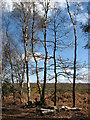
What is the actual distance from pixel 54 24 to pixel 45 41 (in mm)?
918

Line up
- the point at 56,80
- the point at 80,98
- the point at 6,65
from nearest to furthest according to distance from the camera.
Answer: the point at 56,80
the point at 80,98
the point at 6,65

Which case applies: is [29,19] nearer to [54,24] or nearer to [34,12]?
[34,12]

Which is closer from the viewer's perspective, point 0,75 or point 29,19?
point 29,19

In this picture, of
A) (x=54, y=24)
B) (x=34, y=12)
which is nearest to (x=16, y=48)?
(x=34, y=12)

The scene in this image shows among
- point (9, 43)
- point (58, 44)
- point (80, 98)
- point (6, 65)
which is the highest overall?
point (9, 43)

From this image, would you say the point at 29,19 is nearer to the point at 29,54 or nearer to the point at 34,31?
the point at 34,31

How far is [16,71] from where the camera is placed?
9047 millimetres

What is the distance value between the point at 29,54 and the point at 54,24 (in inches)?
78.6

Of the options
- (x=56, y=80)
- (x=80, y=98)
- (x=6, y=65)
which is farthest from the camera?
(x=6, y=65)

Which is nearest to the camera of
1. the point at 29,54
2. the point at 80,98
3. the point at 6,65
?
the point at 29,54

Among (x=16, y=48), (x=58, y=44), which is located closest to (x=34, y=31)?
(x=58, y=44)

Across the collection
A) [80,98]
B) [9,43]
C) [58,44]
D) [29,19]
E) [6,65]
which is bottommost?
[80,98]

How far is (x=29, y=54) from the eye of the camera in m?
7.36

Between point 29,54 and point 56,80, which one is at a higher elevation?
point 29,54
